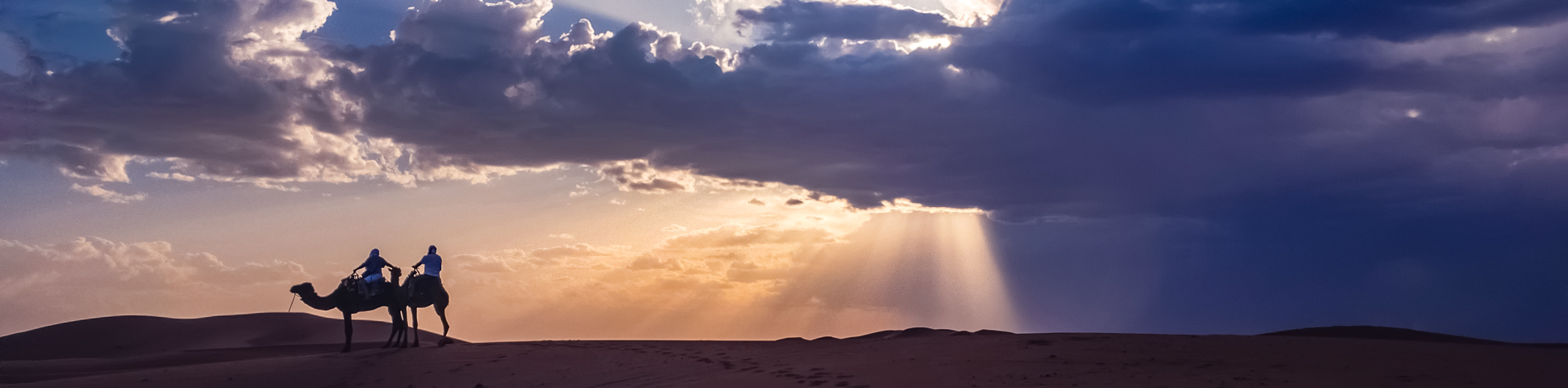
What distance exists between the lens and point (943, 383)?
1545cm

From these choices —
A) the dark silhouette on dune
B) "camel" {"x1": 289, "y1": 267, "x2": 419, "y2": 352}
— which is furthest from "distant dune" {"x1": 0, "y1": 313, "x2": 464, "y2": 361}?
the dark silhouette on dune

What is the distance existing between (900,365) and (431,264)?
46.6 ft

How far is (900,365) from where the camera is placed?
18.2 m

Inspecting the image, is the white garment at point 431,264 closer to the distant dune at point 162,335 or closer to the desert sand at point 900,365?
the desert sand at point 900,365

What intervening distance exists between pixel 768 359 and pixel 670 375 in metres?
2.77

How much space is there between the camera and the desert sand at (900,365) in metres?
15.3

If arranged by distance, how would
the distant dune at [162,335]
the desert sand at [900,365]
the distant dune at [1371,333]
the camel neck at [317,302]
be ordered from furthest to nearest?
the distant dune at [162,335] → the camel neck at [317,302] → the distant dune at [1371,333] → the desert sand at [900,365]

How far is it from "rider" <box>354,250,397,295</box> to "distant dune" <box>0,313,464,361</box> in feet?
37.7

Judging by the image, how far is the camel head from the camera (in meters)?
24.5

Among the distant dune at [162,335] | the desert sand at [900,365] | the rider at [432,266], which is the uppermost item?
the rider at [432,266]

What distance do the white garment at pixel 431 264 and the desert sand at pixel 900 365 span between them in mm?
2104

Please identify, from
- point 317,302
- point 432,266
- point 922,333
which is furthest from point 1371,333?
point 317,302

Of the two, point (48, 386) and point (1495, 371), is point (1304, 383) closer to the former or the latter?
point (1495, 371)

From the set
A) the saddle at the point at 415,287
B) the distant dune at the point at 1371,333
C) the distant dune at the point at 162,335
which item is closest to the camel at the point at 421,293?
the saddle at the point at 415,287
